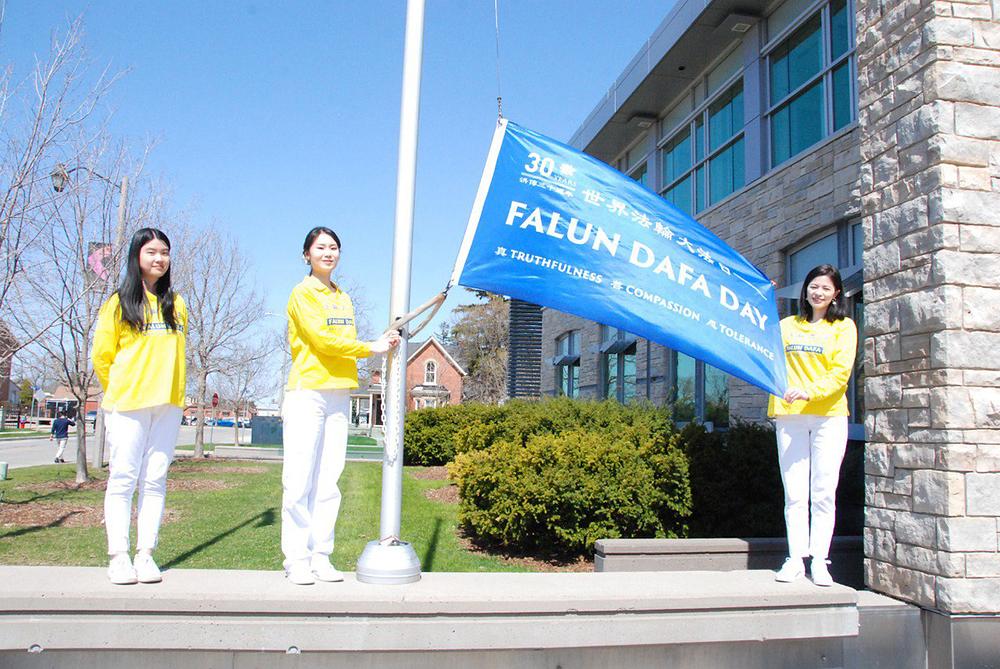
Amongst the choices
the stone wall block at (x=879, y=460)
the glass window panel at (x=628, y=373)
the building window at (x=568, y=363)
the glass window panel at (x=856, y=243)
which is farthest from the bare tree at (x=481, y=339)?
the stone wall block at (x=879, y=460)

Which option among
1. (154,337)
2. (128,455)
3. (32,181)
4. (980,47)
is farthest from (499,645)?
(32,181)

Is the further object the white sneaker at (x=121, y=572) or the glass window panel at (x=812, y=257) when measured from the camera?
the glass window panel at (x=812, y=257)

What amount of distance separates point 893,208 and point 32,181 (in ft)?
27.3

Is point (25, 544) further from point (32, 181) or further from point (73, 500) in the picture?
point (32, 181)

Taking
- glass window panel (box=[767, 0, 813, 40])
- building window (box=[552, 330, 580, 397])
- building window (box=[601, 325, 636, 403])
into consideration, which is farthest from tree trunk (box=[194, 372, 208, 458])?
glass window panel (box=[767, 0, 813, 40])

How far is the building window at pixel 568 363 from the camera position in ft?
66.7

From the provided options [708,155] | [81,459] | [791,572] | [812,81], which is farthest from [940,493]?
[81,459]

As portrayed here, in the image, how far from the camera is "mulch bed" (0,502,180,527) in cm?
773

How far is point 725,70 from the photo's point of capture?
13.0 metres

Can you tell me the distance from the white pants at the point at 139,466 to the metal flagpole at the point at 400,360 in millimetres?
1093

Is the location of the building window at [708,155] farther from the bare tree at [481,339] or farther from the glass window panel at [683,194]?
the bare tree at [481,339]

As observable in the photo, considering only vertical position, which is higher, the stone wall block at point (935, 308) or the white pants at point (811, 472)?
the stone wall block at point (935, 308)

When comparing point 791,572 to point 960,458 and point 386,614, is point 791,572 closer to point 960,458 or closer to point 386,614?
point 960,458

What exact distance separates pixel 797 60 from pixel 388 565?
984cm
